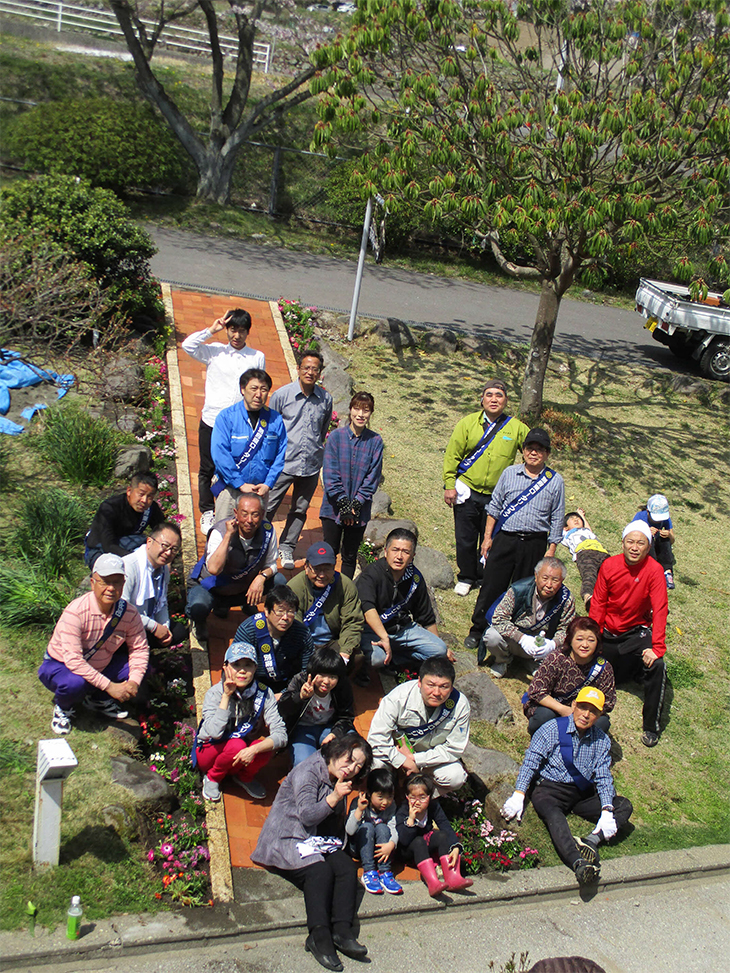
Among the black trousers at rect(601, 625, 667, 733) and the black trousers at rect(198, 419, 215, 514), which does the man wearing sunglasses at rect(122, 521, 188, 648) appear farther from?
the black trousers at rect(601, 625, 667, 733)

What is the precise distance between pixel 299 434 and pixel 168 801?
3.16 metres

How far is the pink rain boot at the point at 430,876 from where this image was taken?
5.26m

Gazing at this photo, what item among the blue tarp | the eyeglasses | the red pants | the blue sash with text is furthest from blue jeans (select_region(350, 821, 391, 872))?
the blue tarp

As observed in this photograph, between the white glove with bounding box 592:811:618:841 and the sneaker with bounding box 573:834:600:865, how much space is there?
0.31ft

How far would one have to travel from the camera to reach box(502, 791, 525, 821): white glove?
5891 mm

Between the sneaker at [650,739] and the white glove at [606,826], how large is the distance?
3.99 feet

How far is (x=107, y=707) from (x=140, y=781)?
1.83 ft

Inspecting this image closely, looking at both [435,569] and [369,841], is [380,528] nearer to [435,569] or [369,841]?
[435,569]

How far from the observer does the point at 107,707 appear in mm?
5680

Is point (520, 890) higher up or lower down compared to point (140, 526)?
lower down

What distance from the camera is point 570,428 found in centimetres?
1173

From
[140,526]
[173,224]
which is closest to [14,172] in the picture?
[173,224]

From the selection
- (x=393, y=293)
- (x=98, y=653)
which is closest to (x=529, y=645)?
(x=98, y=653)

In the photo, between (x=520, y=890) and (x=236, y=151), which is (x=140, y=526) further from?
(x=236, y=151)
